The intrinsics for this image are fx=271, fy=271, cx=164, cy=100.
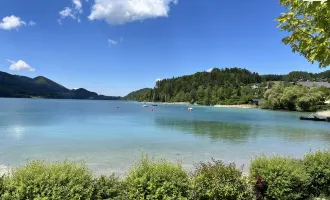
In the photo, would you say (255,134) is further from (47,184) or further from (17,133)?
(47,184)

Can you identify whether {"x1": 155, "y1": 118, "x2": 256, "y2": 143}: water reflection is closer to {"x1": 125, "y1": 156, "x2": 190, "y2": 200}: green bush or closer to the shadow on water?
the shadow on water

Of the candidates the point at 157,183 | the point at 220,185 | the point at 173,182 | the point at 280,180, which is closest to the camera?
the point at 157,183

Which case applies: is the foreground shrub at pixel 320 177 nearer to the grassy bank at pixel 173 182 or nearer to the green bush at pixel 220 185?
the grassy bank at pixel 173 182

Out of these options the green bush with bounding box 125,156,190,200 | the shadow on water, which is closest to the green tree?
the green bush with bounding box 125,156,190,200

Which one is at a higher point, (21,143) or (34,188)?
(34,188)

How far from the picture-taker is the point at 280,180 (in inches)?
314

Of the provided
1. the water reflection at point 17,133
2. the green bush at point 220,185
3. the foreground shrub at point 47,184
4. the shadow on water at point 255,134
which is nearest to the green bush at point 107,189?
the foreground shrub at point 47,184

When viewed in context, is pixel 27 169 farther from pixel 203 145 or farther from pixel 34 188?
pixel 203 145

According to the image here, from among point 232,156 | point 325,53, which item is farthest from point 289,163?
point 232,156

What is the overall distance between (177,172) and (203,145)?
862 inches

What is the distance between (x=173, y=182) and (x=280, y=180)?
3337mm

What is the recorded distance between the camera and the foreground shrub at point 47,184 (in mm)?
6220

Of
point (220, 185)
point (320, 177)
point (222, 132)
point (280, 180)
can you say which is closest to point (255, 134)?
point (222, 132)

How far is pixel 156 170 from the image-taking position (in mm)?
7117
